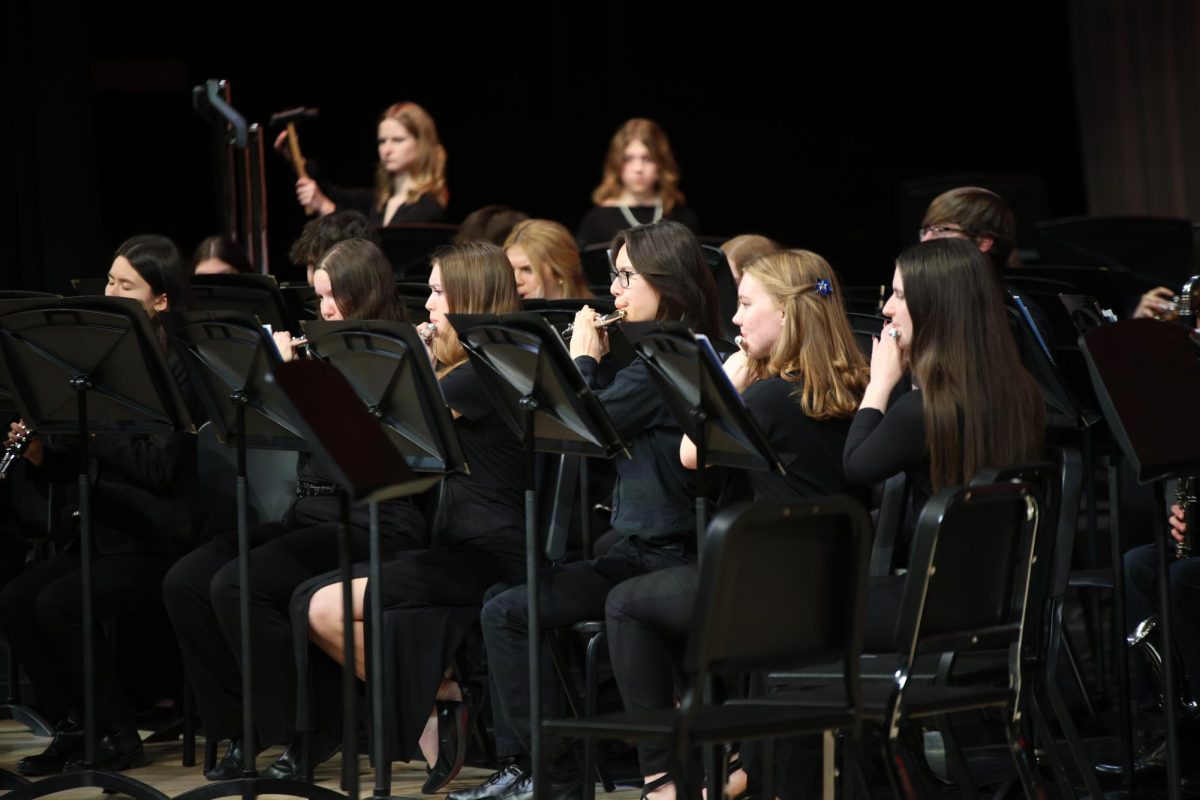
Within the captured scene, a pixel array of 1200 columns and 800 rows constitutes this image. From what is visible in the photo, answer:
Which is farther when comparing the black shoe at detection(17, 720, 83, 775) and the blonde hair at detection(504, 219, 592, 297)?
the blonde hair at detection(504, 219, 592, 297)

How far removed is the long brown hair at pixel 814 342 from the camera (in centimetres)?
370

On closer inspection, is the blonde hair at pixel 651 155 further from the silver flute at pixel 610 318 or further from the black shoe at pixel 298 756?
the black shoe at pixel 298 756

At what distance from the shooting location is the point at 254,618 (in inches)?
172

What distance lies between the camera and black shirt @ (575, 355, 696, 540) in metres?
3.94

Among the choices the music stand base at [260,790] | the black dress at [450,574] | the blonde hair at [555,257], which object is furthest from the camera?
the blonde hair at [555,257]

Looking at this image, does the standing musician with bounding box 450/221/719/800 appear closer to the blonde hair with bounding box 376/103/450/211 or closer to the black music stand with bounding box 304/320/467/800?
the black music stand with bounding box 304/320/467/800

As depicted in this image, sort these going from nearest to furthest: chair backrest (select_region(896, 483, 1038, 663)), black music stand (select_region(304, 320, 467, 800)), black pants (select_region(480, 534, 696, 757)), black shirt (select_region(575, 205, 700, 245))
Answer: chair backrest (select_region(896, 483, 1038, 663)) → black music stand (select_region(304, 320, 467, 800)) → black pants (select_region(480, 534, 696, 757)) → black shirt (select_region(575, 205, 700, 245))

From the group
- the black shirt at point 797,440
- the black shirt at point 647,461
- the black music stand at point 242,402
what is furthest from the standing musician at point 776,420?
the black music stand at point 242,402

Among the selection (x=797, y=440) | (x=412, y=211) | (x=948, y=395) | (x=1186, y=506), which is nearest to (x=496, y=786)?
(x=797, y=440)

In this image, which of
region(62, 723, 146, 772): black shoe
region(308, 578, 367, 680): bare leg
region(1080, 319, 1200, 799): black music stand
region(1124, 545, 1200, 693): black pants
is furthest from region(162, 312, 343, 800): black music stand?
region(1124, 545, 1200, 693): black pants

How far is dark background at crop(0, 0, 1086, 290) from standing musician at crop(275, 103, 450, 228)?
2121 mm

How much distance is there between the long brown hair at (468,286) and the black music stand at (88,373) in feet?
2.34

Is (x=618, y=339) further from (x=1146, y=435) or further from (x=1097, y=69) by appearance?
(x=1097, y=69)

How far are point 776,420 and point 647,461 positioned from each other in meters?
0.43
